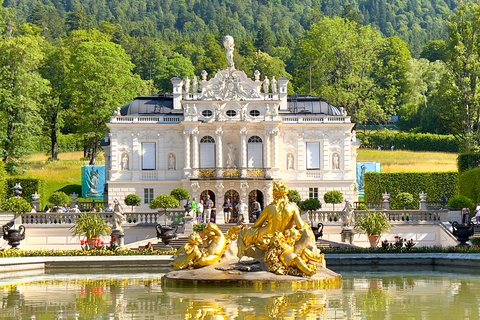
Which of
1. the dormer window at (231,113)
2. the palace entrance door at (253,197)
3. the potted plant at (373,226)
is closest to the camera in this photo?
the potted plant at (373,226)

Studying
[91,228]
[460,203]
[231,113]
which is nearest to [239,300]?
[91,228]

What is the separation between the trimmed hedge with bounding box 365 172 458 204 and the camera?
5444cm

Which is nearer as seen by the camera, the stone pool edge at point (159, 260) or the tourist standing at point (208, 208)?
A: the stone pool edge at point (159, 260)

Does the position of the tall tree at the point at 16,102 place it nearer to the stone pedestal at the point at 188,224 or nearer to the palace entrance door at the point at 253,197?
the palace entrance door at the point at 253,197

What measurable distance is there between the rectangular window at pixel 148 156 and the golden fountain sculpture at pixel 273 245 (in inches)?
1164

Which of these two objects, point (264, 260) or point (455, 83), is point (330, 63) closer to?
point (455, 83)

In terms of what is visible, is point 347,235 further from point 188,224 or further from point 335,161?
point 335,161

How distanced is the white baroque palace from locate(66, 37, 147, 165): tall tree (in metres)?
14.6

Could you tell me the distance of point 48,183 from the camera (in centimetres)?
6316

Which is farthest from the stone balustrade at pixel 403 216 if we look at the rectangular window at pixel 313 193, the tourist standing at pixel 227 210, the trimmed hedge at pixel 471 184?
the rectangular window at pixel 313 193

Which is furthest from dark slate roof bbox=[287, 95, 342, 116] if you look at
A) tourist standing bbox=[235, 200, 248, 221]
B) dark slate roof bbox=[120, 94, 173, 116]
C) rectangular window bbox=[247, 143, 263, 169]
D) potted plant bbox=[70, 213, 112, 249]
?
potted plant bbox=[70, 213, 112, 249]

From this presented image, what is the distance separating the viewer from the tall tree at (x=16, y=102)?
201ft

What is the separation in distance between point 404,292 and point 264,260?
11.6ft

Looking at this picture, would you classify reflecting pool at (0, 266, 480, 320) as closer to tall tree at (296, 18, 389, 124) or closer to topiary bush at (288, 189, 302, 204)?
topiary bush at (288, 189, 302, 204)
